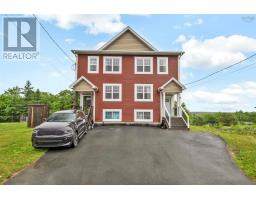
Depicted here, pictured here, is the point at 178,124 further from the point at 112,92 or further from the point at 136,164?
the point at 136,164

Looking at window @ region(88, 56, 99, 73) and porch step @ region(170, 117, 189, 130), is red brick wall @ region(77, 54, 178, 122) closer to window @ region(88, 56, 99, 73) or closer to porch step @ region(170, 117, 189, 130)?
window @ region(88, 56, 99, 73)

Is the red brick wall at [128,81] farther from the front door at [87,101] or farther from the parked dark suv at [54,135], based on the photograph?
the parked dark suv at [54,135]

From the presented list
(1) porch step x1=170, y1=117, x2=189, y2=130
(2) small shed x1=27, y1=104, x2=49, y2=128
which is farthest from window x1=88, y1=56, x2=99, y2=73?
(1) porch step x1=170, y1=117, x2=189, y2=130

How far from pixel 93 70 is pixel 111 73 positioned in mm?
1570

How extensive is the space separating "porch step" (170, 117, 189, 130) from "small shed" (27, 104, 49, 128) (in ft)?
35.4

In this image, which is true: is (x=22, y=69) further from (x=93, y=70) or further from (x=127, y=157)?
(x=127, y=157)

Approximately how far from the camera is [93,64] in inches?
811

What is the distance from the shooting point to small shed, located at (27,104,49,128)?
66.1ft

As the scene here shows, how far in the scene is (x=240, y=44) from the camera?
17234 millimetres

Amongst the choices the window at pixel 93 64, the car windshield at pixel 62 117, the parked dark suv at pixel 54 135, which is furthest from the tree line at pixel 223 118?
the parked dark suv at pixel 54 135

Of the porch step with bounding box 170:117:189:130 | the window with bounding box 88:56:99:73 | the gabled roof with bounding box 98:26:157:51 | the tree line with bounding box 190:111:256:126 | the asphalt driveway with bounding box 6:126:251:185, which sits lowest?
the tree line with bounding box 190:111:256:126

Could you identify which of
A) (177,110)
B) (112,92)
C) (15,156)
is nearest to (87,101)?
(112,92)

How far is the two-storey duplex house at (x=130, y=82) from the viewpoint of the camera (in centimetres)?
2025
